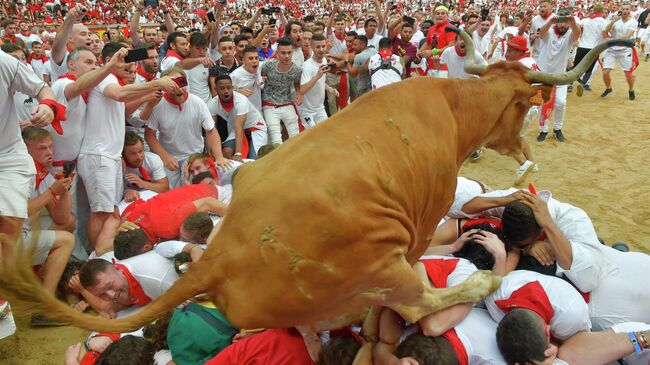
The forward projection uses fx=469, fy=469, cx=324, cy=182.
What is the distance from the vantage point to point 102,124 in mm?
4859

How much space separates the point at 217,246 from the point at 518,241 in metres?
2.34

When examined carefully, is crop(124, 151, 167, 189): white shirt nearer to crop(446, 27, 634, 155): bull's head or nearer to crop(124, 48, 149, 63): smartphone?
crop(124, 48, 149, 63): smartphone

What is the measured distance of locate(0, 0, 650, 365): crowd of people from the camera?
8.91 ft

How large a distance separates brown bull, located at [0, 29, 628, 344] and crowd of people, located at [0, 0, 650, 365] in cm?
57

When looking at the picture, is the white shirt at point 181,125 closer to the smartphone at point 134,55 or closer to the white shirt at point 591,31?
the smartphone at point 134,55

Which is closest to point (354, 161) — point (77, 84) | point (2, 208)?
point (2, 208)

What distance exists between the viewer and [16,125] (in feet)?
12.6

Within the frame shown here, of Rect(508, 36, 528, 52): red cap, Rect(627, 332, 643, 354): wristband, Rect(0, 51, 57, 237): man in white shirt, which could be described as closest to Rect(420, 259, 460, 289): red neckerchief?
Rect(627, 332, 643, 354): wristband

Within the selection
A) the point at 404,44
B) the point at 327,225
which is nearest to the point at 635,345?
the point at 327,225

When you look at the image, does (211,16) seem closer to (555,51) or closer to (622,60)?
(555,51)

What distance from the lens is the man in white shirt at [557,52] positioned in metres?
8.09

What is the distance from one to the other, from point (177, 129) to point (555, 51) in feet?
22.5

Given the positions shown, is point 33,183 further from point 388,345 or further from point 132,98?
point 388,345

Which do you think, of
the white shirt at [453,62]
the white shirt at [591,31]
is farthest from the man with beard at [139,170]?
the white shirt at [591,31]
